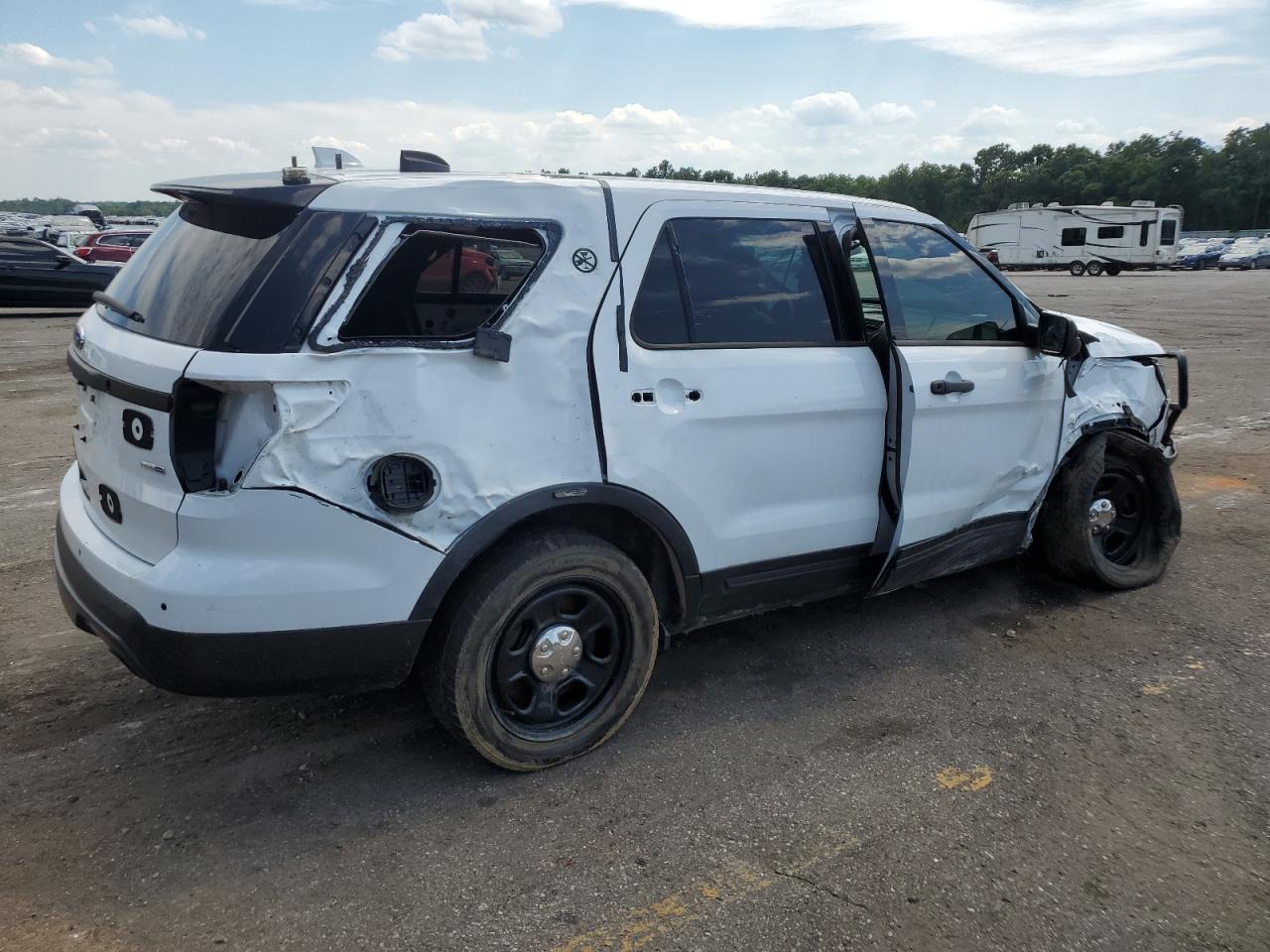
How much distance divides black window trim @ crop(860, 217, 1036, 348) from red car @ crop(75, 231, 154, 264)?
20.1 meters

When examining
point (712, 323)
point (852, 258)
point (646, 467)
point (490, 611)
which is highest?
point (852, 258)

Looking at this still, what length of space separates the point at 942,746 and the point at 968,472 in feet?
4.18

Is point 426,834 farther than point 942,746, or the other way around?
point 942,746

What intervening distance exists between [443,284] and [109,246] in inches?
832

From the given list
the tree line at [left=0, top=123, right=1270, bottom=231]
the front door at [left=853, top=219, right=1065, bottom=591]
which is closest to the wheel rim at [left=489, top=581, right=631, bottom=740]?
the front door at [left=853, top=219, right=1065, bottom=591]

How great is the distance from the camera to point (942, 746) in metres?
3.38

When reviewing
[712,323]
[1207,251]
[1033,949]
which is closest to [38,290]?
[712,323]

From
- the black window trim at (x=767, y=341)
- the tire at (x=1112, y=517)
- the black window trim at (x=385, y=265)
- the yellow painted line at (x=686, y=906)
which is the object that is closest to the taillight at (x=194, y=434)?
the black window trim at (x=385, y=265)

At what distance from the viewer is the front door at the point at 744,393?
10.4ft

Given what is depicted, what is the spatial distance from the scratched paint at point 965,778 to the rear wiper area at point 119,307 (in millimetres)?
2962

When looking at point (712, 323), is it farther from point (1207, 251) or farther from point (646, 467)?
point (1207, 251)

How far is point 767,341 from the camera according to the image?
11.5 ft

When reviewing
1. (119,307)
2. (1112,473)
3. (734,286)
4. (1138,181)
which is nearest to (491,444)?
(734,286)

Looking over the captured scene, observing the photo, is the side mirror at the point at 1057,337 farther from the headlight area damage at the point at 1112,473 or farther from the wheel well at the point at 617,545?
the wheel well at the point at 617,545
